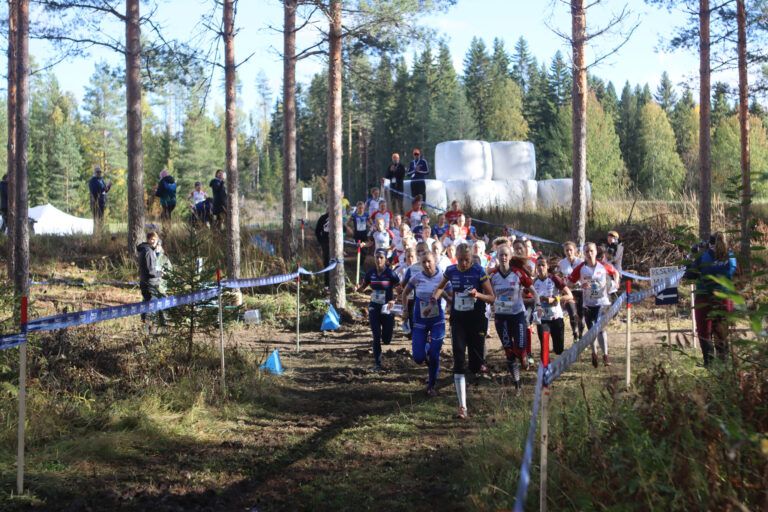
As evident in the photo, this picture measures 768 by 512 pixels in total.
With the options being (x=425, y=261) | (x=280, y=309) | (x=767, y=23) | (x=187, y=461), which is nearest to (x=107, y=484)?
(x=187, y=461)

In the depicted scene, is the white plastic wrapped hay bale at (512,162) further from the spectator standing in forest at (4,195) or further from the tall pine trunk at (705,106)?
the spectator standing in forest at (4,195)

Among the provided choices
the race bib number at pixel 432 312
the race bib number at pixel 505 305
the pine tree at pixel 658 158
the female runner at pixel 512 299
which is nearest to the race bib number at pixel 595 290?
the female runner at pixel 512 299

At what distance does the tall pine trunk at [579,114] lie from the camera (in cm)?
1611

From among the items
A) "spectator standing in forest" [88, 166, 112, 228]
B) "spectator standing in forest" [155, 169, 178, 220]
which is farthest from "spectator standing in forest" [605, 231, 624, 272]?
"spectator standing in forest" [88, 166, 112, 228]

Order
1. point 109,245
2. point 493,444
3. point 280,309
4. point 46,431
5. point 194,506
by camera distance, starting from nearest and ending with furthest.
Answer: point 194,506, point 493,444, point 46,431, point 280,309, point 109,245

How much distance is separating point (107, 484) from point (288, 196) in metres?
13.7

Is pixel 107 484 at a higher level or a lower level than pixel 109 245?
lower

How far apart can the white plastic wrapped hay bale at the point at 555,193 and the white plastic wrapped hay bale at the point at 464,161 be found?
8.87 feet

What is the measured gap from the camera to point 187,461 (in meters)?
6.07

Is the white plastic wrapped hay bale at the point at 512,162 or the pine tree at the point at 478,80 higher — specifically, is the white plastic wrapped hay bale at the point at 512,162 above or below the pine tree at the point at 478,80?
below

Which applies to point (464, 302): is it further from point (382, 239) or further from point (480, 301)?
point (382, 239)

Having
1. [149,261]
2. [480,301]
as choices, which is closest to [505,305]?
[480,301]

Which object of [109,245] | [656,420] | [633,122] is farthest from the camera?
[633,122]

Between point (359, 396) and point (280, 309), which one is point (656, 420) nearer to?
point (359, 396)
